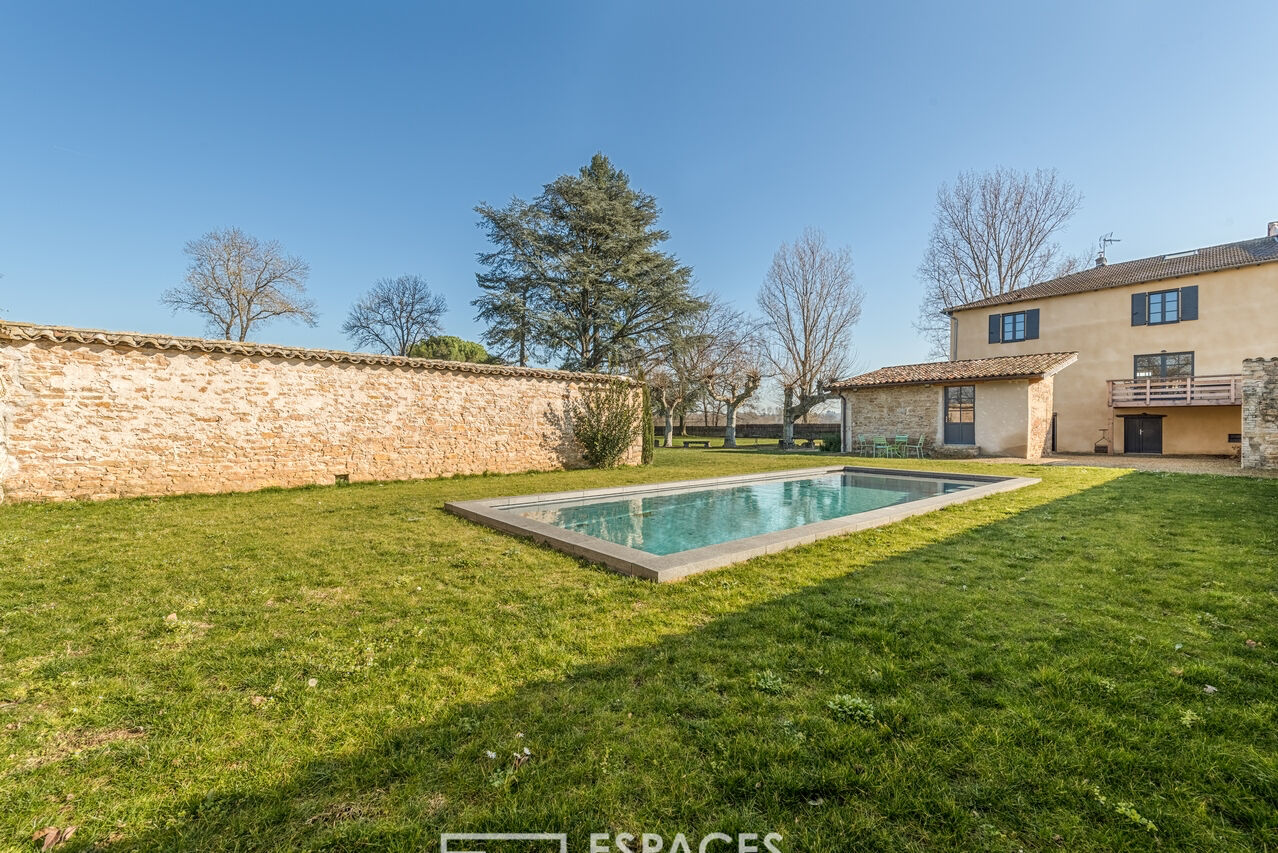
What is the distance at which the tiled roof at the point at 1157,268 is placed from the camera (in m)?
17.3

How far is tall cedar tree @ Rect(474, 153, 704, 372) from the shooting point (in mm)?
21172

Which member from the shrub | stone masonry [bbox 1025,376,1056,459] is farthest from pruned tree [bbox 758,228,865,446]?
the shrub

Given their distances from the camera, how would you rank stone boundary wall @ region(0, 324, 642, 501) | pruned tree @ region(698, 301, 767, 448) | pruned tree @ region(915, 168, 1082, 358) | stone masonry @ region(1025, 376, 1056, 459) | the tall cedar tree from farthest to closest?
pruned tree @ region(698, 301, 767, 448) → pruned tree @ region(915, 168, 1082, 358) → the tall cedar tree → stone masonry @ region(1025, 376, 1056, 459) → stone boundary wall @ region(0, 324, 642, 501)

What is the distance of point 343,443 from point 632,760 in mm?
11162

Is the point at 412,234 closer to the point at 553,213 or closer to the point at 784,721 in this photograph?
the point at 553,213

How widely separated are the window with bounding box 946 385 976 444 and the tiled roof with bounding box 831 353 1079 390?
0.76m

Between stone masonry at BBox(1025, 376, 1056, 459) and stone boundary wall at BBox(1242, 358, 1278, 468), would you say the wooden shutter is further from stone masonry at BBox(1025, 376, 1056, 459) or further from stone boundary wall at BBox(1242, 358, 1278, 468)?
stone boundary wall at BBox(1242, 358, 1278, 468)

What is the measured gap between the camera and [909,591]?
3830mm

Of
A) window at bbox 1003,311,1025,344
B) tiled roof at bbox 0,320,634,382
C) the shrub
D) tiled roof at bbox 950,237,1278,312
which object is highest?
tiled roof at bbox 950,237,1278,312

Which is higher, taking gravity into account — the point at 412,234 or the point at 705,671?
the point at 412,234

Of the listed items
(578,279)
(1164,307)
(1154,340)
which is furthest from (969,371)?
(578,279)

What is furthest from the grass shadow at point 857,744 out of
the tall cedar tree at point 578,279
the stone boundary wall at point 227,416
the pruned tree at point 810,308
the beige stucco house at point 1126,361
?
the pruned tree at point 810,308

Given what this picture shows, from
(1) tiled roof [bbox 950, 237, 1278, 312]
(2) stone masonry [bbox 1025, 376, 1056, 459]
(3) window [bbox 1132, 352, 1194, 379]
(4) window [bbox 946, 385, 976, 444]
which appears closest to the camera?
(2) stone masonry [bbox 1025, 376, 1056, 459]

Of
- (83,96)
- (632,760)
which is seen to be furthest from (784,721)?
(83,96)
